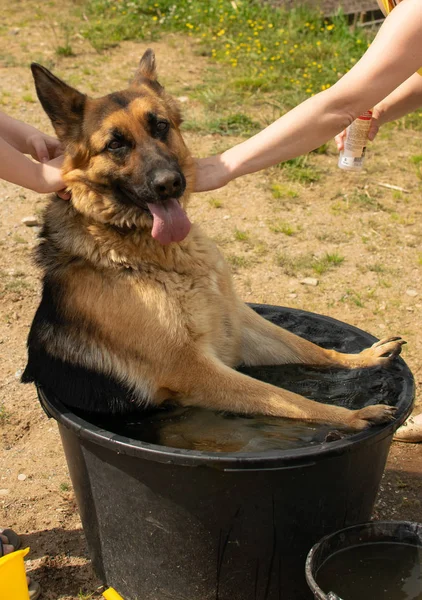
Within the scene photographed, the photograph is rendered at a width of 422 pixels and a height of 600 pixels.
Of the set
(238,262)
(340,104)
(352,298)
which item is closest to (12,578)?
(340,104)

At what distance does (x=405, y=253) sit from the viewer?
5754mm

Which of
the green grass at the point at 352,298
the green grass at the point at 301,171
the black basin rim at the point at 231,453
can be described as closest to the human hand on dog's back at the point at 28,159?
the black basin rim at the point at 231,453

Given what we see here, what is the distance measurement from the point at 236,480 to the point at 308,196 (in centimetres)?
437

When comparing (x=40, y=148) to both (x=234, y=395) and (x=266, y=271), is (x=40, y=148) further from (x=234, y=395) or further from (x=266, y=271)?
(x=266, y=271)

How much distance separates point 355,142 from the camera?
3.40m

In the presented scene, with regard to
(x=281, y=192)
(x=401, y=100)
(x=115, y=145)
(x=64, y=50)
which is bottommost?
(x=281, y=192)

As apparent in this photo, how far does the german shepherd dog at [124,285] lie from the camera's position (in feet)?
9.80

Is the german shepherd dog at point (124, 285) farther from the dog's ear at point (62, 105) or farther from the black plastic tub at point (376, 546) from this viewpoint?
the black plastic tub at point (376, 546)

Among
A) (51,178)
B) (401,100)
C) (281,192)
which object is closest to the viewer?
(51,178)

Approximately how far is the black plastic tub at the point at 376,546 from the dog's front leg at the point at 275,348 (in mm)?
1008

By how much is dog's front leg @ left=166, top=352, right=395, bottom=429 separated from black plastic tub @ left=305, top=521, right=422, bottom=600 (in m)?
0.45

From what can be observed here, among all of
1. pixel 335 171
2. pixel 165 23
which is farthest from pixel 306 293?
pixel 165 23

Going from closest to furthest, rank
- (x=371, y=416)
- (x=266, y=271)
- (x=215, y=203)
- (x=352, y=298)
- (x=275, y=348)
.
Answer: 1. (x=371, y=416)
2. (x=275, y=348)
3. (x=352, y=298)
4. (x=266, y=271)
5. (x=215, y=203)

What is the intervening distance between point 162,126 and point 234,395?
1234 millimetres
